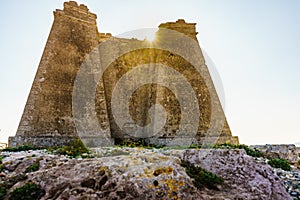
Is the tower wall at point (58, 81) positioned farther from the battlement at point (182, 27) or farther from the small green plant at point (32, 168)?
the small green plant at point (32, 168)

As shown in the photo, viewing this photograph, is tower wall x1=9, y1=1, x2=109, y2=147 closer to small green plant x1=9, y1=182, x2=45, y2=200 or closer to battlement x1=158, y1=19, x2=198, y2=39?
battlement x1=158, y1=19, x2=198, y2=39

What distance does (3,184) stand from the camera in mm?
6715

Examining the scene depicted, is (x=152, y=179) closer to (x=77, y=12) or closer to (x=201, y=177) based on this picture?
(x=201, y=177)

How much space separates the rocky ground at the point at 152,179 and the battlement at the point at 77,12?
44.4ft

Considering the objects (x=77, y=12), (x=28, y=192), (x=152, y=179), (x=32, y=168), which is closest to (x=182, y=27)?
(x=77, y=12)

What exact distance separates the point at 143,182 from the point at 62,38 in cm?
1457

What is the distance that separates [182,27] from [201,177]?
53.4 feet

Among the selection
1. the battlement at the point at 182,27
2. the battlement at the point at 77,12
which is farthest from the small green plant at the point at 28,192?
the battlement at the point at 182,27

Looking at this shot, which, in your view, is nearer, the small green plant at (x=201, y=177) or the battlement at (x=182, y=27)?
the small green plant at (x=201, y=177)

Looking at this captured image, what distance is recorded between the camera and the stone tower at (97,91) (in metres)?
15.8

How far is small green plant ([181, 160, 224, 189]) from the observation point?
6.35 meters

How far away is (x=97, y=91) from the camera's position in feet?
58.7

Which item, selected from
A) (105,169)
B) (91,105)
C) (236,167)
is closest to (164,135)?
(91,105)

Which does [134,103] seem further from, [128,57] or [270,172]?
[270,172]
